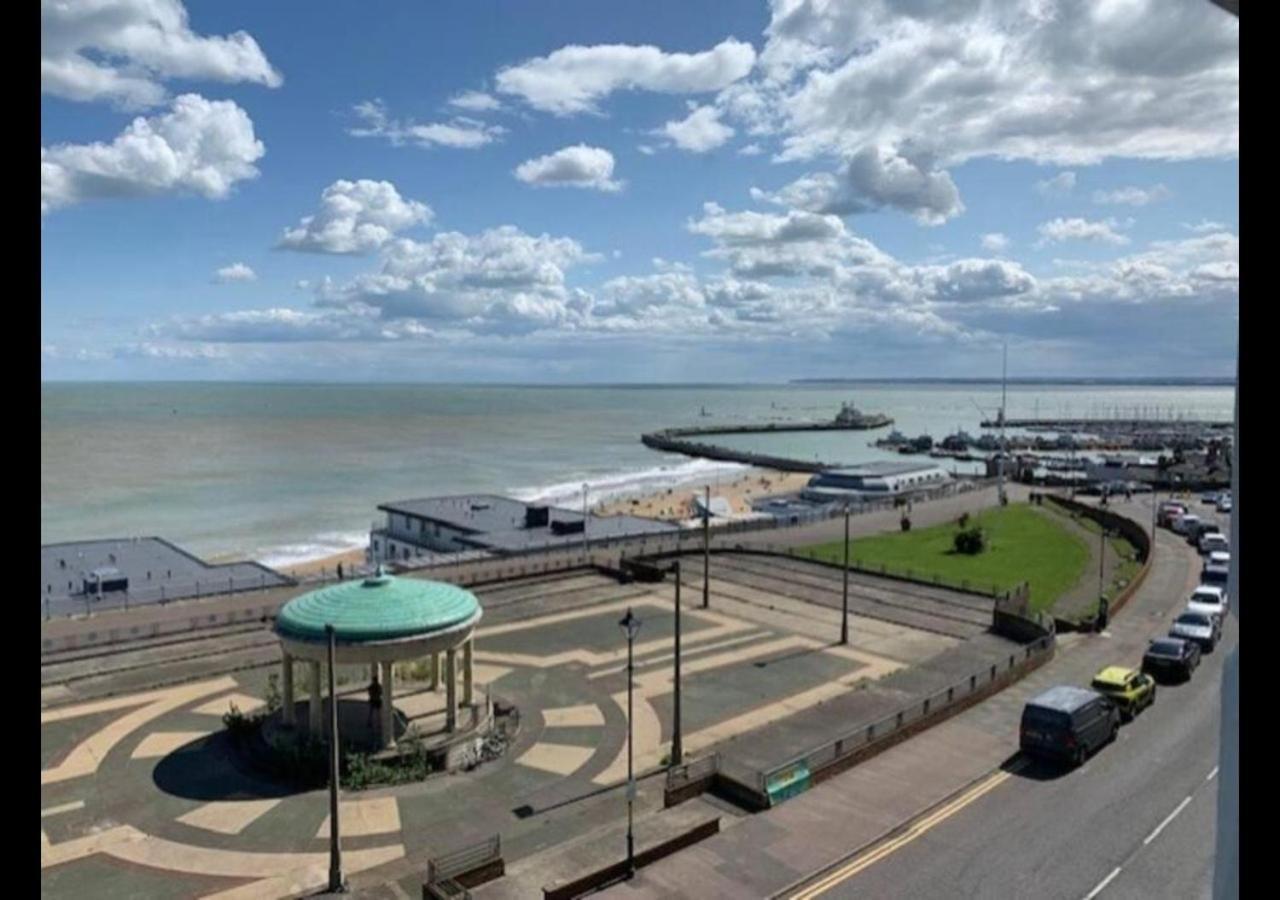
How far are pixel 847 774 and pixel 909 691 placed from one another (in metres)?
7.37

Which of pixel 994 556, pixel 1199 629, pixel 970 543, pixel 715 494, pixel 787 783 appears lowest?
pixel 787 783

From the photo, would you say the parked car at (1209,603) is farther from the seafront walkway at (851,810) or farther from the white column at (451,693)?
the white column at (451,693)

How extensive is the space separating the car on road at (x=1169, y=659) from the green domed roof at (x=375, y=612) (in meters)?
22.2

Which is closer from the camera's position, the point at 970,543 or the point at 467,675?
the point at 467,675

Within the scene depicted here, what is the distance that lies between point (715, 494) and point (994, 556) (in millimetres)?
54800

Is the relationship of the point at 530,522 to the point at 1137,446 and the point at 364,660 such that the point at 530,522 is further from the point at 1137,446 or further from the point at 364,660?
the point at 1137,446

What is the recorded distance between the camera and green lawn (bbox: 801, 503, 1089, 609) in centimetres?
4775

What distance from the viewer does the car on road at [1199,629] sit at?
1344 inches

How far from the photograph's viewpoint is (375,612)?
25672 millimetres

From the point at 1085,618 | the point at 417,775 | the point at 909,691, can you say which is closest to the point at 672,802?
the point at 417,775

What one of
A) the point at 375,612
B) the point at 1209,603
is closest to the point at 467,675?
the point at 375,612

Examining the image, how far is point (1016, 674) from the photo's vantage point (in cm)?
3092

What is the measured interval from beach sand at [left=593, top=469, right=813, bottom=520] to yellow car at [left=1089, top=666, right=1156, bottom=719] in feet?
175

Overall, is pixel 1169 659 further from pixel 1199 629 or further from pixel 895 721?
pixel 895 721
